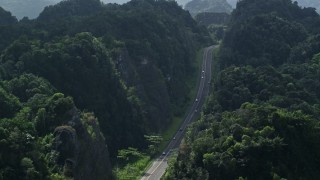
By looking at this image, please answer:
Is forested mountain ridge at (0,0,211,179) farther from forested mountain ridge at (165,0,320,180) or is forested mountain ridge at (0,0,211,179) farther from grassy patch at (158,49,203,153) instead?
forested mountain ridge at (165,0,320,180)

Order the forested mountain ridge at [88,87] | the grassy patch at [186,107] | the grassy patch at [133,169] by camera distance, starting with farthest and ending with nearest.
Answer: the grassy patch at [186,107] < the grassy patch at [133,169] < the forested mountain ridge at [88,87]

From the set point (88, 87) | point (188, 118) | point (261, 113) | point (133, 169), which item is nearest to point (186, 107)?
point (188, 118)

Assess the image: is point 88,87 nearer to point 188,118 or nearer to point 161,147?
point 161,147

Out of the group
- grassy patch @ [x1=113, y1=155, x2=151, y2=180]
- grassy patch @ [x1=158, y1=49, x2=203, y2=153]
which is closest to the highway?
grassy patch @ [x1=158, y1=49, x2=203, y2=153]

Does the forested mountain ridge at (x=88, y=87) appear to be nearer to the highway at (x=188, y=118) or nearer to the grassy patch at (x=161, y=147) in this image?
the grassy patch at (x=161, y=147)

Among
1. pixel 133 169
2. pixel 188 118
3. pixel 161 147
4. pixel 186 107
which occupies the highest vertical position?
pixel 186 107

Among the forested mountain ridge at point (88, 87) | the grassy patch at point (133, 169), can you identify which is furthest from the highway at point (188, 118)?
the forested mountain ridge at point (88, 87)

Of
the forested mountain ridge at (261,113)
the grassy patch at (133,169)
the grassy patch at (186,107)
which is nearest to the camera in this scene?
the forested mountain ridge at (261,113)
